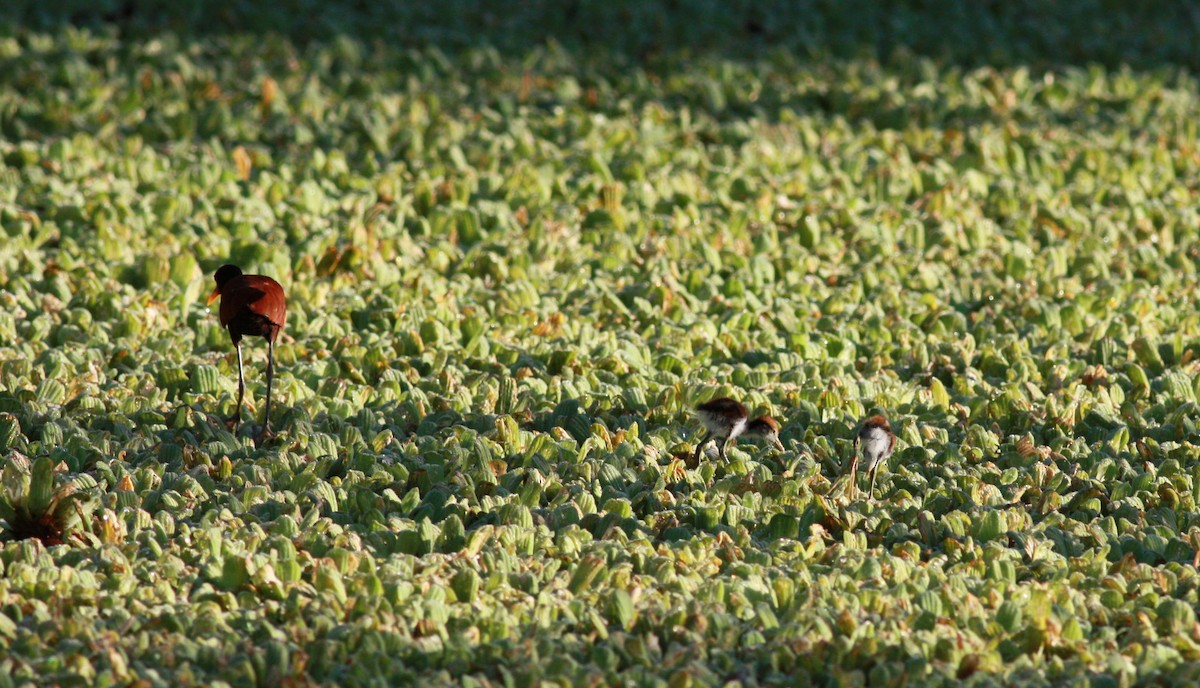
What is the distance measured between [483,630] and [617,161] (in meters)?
4.40

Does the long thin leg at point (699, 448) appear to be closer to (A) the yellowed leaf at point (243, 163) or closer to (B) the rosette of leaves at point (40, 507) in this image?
(B) the rosette of leaves at point (40, 507)

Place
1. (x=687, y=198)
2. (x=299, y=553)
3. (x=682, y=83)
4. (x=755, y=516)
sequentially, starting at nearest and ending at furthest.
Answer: (x=299, y=553), (x=755, y=516), (x=687, y=198), (x=682, y=83)

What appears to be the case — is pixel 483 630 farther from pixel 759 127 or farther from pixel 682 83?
pixel 682 83

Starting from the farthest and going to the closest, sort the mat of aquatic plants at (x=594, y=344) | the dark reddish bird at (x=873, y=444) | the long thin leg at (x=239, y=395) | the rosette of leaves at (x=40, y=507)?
the long thin leg at (x=239, y=395) < the dark reddish bird at (x=873, y=444) < the rosette of leaves at (x=40, y=507) < the mat of aquatic plants at (x=594, y=344)

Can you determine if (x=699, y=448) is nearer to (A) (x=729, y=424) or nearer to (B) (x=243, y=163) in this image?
(A) (x=729, y=424)

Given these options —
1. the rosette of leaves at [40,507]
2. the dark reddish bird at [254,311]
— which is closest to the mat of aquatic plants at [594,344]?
the rosette of leaves at [40,507]

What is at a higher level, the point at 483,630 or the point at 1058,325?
the point at 1058,325

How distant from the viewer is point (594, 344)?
5.84 m

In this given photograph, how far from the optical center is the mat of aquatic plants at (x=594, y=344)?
3797mm

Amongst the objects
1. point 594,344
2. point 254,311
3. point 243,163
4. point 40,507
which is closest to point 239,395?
point 254,311

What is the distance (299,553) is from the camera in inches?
161

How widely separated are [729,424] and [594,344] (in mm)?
1206

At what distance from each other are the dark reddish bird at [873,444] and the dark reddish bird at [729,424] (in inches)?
12.2

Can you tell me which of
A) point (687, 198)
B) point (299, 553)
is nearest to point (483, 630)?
point (299, 553)
